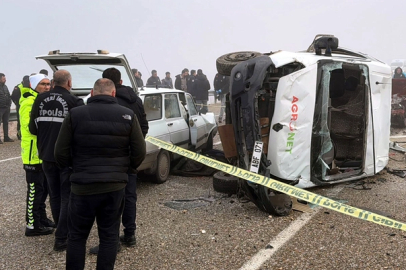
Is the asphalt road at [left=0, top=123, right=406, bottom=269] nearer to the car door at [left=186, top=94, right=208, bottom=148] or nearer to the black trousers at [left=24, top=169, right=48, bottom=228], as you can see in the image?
the black trousers at [left=24, top=169, right=48, bottom=228]

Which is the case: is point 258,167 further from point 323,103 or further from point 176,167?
point 176,167

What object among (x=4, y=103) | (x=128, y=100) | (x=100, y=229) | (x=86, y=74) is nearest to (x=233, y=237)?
(x=100, y=229)

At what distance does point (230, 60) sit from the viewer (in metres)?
6.36

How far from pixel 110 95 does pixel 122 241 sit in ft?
5.87

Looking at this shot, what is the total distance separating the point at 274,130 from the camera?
17.2 ft

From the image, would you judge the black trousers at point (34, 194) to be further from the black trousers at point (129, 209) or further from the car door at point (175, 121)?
the car door at point (175, 121)

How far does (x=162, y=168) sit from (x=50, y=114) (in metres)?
2.96

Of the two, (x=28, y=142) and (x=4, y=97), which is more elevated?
(x=4, y=97)

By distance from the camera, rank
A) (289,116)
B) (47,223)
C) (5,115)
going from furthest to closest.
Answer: (5,115) < (289,116) < (47,223)

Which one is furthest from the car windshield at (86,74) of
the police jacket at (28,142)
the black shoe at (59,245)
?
the black shoe at (59,245)

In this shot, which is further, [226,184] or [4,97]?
[4,97]

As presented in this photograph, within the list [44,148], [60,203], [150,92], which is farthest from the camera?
[150,92]

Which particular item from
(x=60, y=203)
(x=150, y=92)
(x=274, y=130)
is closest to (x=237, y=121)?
(x=274, y=130)

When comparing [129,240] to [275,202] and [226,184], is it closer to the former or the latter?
[275,202]
